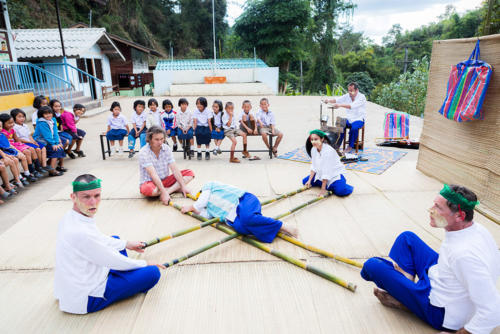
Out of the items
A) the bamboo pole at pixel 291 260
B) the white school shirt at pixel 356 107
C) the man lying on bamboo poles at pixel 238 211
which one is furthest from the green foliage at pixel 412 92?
the bamboo pole at pixel 291 260

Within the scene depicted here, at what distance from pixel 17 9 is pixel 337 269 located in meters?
21.5

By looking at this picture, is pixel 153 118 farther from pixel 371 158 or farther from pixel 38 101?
pixel 371 158

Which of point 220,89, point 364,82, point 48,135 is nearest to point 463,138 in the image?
point 48,135

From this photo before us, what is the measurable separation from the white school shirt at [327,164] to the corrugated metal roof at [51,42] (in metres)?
12.6

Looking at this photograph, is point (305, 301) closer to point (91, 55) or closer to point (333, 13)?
point (91, 55)

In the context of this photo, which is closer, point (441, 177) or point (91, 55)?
A: point (441, 177)

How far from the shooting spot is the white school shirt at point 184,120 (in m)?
6.37

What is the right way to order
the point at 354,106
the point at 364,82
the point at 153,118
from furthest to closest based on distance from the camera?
the point at 364,82
the point at 153,118
the point at 354,106

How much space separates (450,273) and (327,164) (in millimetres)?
2434

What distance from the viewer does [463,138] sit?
13.9 ft

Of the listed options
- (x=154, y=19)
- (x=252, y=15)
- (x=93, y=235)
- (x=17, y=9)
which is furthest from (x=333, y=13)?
(x=93, y=235)

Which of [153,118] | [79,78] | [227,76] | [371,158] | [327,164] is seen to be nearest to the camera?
[327,164]

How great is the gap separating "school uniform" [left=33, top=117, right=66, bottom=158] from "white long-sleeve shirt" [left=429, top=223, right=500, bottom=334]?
558 centimetres

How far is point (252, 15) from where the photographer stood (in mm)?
24516
